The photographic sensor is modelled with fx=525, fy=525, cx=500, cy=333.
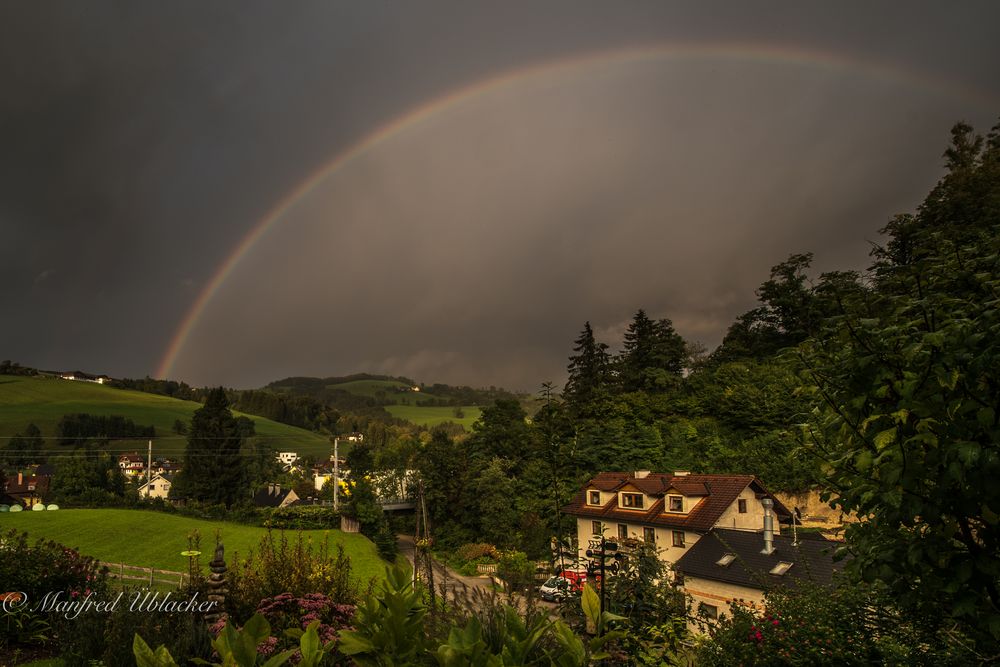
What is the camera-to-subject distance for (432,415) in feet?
600

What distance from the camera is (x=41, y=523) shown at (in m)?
30.1

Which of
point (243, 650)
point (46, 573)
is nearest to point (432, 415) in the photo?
point (46, 573)

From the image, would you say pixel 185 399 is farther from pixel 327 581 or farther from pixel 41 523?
pixel 327 581

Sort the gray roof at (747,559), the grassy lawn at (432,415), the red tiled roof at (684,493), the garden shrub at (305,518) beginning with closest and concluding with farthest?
1. the gray roof at (747,559)
2. the red tiled roof at (684,493)
3. the garden shrub at (305,518)
4. the grassy lawn at (432,415)

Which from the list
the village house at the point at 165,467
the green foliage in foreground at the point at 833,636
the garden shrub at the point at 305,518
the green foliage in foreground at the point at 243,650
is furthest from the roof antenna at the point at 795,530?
the village house at the point at 165,467

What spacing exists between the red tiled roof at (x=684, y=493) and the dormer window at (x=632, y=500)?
277mm

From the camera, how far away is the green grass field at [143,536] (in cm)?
2534

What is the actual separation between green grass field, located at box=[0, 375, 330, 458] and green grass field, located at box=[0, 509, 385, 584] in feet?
285

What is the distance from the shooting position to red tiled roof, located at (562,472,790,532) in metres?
24.1

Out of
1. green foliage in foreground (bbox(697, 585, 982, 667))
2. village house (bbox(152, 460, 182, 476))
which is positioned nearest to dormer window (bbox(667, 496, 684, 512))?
green foliage in foreground (bbox(697, 585, 982, 667))

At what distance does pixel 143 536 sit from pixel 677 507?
29.6 meters

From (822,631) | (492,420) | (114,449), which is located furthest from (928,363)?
(114,449)

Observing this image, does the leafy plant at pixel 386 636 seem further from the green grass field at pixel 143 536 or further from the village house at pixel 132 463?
the village house at pixel 132 463

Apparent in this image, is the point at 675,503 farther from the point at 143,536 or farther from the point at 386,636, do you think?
the point at 143,536
